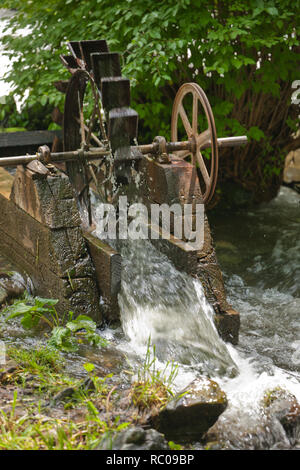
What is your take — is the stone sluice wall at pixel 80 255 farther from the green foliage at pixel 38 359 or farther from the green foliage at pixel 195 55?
the green foliage at pixel 195 55

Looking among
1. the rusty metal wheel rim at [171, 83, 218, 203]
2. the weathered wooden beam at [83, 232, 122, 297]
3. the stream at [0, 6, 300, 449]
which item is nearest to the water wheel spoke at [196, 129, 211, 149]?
the rusty metal wheel rim at [171, 83, 218, 203]

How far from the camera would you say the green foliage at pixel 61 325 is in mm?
3873

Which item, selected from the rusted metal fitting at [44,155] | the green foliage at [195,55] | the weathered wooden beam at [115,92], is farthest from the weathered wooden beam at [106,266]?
the green foliage at [195,55]

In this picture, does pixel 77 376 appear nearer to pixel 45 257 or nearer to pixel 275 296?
pixel 45 257

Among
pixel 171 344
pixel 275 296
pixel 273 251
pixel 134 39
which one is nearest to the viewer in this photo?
pixel 171 344

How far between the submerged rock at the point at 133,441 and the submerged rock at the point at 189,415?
0.81ft

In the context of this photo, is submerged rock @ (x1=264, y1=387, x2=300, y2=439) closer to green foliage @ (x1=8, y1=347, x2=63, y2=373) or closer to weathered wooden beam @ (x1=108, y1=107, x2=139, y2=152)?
green foliage @ (x1=8, y1=347, x2=63, y2=373)

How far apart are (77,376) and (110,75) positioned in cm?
253

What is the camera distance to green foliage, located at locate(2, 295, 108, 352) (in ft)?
12.7

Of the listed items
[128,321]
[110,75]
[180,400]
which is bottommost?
[128,321]

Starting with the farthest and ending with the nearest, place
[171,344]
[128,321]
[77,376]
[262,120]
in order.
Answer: [262,120] → [128,321] → [171,344] → [77,376]

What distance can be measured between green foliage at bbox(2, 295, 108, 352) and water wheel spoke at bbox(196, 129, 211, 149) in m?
1.80

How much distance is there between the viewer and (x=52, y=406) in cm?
314

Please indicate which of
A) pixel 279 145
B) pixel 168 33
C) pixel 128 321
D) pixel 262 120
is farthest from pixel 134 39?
pixel 128 321
